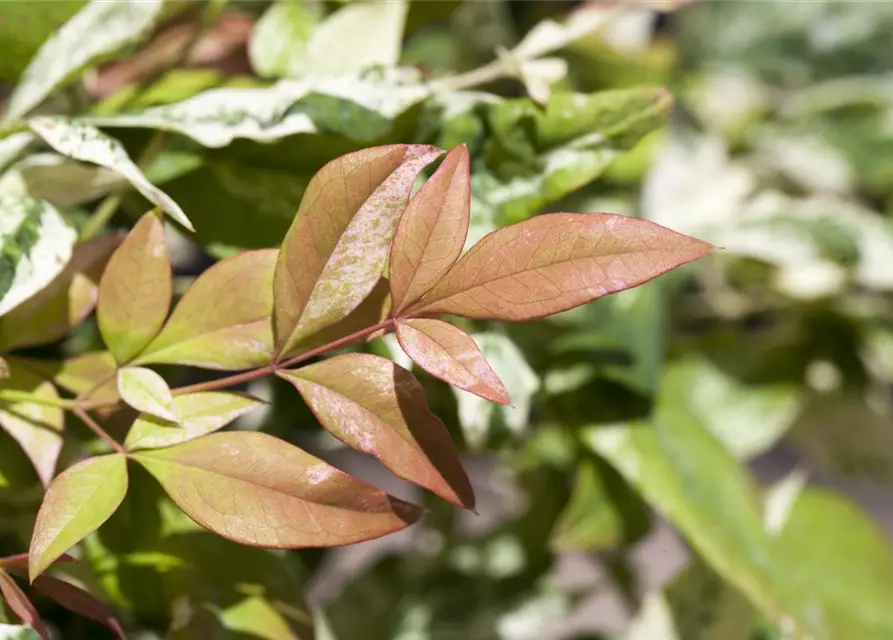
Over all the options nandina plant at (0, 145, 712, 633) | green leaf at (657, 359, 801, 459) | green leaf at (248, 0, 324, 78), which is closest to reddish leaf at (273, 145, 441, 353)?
nandina plant at (0, 145, 712, 633)

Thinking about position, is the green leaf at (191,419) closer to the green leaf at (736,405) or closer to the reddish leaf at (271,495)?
the reddish leaf at (271,495)

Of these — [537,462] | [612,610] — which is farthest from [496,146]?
[612,610]

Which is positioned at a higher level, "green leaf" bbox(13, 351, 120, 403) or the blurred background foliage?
"green leaf" bbox(13, 351, 120, 403)

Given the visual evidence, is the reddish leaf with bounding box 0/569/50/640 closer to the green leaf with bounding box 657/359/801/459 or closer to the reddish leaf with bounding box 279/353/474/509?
the reddish leaf with bounding box 279/353/474/509

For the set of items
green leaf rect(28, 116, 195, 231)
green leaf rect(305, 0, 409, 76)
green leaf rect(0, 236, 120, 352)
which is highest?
green leaf rect(28, 116, 195, 231)

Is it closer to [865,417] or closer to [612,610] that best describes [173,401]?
[865,417]

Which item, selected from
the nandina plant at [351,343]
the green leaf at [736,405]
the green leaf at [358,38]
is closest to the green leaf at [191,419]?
the nandina plant at [351,343]

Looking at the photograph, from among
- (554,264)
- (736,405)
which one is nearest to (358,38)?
(554,264)
